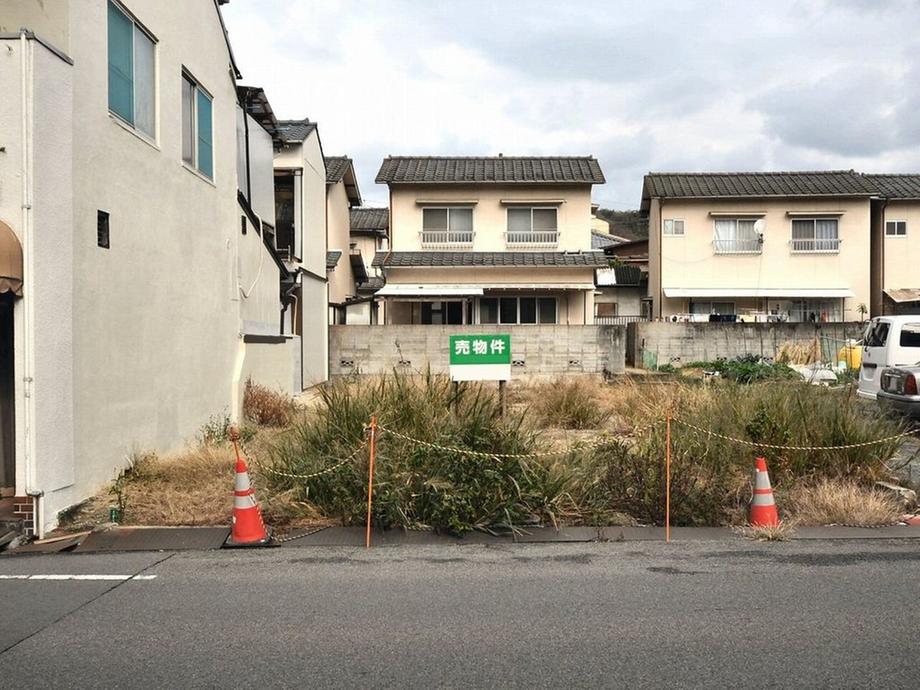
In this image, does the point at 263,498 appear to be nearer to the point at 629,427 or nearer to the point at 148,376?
the point at 148,376

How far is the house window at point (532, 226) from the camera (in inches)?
1186

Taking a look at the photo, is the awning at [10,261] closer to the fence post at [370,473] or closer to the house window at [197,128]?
the fence post at [370,473]

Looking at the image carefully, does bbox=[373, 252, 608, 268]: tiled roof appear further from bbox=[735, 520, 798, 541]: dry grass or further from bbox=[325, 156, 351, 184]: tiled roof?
bbox=[735, 520, 798, 541]: dry grass

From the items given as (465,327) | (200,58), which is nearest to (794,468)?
(200,58)

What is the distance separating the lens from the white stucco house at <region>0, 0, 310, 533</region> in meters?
7.35

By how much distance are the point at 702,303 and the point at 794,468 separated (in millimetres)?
25312

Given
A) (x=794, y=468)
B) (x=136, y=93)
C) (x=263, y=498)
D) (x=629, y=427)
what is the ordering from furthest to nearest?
(x=629, y=427) < (x=136, y=93) < (x=794, y=468) < (x=263, y=498)

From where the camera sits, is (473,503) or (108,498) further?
(108,498)

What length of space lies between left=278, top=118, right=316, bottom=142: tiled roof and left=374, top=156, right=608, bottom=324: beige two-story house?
6504 mm

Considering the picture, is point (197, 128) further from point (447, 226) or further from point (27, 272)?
point (447, 226)

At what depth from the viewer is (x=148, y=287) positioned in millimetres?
9836

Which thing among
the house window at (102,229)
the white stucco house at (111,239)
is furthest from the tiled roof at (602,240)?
the house window at (102,229)

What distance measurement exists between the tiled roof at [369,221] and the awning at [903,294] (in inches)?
908

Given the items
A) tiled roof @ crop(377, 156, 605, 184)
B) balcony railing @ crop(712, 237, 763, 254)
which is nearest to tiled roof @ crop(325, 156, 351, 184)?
tiled roof @ crop(377, 156, 605, 184)
